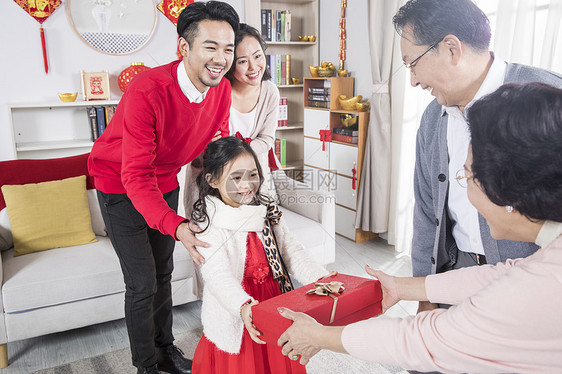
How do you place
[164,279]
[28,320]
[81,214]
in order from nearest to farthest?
[164,279]
[28,320]
[81,214]

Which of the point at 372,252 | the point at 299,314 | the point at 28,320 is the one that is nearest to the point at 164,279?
the point at 28,320

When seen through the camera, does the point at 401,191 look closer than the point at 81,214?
No

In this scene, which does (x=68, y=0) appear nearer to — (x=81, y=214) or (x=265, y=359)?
(x=81, y=214)

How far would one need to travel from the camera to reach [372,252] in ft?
11.2

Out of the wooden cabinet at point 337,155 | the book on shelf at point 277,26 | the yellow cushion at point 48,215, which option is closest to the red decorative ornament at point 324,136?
the wooden cabinet at point 337,155

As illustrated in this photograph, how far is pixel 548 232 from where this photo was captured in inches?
31.8

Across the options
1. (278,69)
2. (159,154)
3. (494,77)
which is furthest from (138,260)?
(278,69)

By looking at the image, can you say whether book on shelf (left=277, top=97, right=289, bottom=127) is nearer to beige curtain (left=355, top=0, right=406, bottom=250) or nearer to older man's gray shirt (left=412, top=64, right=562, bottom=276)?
beige curtain (left=355, top=0, right=406, bottom=250)

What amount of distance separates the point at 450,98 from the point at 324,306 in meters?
0.65

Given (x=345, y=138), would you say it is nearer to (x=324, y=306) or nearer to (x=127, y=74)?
(x=127, y=74)

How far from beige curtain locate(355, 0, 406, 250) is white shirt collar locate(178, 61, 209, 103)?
7.01 feet

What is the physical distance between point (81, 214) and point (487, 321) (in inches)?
86.3

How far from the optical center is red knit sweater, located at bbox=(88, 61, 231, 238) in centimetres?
137

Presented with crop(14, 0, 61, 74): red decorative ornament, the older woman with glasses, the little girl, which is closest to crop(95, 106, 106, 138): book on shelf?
crop(14, 0, 61, 74): red decorative ornament
